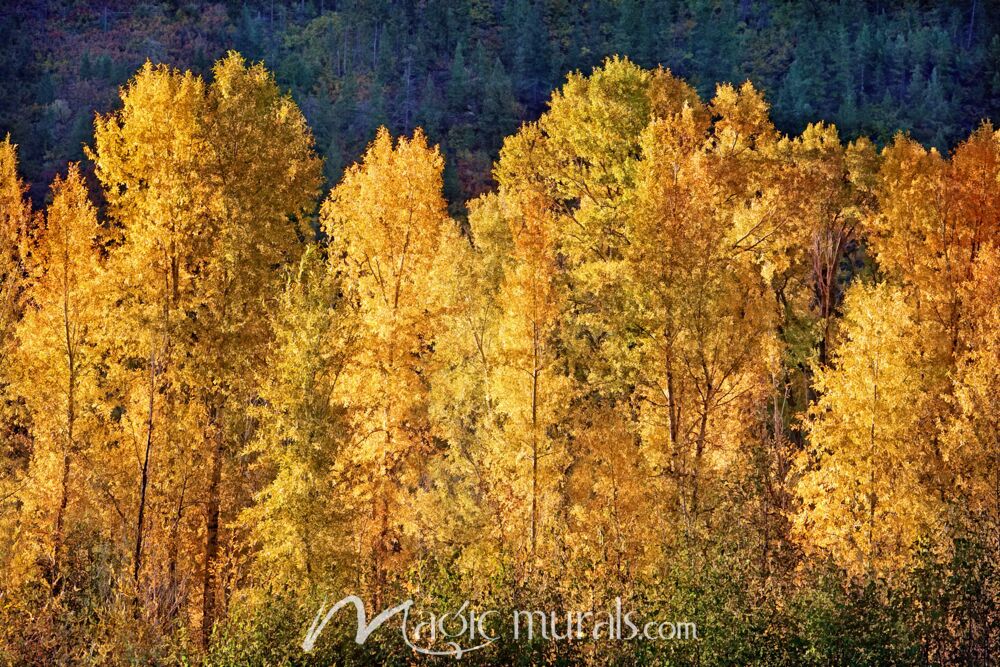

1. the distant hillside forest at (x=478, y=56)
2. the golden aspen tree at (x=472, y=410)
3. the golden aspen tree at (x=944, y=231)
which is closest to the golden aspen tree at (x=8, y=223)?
the golden aspen tree at (x=472, y=410)

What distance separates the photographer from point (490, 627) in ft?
45.3

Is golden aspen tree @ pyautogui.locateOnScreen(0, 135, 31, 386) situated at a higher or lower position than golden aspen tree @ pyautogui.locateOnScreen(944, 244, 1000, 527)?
higher

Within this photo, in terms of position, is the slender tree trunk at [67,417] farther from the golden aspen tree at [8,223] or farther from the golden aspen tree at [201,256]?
the golden aspen tree at [201,256]

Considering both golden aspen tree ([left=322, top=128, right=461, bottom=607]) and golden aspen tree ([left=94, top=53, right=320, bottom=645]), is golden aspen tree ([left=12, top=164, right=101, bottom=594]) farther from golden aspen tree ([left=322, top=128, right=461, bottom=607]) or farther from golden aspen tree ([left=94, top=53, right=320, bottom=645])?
golden aspen tree ([left=322, top=128, right=461, bottom=607])

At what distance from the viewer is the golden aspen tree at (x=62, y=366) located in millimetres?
22984

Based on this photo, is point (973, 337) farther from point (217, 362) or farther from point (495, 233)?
point (217, 362)

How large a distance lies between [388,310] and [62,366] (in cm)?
735

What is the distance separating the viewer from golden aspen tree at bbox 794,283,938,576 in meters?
21.3

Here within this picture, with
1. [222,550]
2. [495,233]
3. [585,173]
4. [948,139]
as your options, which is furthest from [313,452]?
[948,139]

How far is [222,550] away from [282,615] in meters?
7.82

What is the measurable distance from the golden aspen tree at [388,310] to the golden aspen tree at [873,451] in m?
9.19

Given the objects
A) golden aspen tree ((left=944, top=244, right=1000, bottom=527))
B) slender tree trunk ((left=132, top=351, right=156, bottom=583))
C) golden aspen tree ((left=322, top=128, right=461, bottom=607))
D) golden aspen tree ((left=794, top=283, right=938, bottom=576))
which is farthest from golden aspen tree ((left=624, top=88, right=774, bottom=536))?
slender tree trunk ((left=132, top=351, right=156, bottom=583))

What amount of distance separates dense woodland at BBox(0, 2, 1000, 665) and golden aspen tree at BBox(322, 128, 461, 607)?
0.36 feet

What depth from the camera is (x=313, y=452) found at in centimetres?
1955
